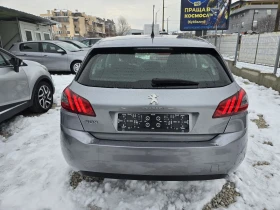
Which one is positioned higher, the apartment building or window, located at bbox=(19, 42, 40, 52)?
the apartment building

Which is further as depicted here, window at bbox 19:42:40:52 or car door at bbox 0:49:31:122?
window at bbox 19:42:40:52

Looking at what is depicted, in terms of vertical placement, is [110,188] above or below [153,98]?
below

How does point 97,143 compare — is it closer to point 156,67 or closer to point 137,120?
point 137,120

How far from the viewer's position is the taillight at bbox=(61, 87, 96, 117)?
5.85 feet

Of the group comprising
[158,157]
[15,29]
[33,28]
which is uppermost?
[33,28]

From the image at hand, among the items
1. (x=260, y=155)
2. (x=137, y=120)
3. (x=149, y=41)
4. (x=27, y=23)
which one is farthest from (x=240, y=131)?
(x=27, y=23)

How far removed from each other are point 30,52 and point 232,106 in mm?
10248

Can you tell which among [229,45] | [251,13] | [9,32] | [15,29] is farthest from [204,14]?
[251,13]

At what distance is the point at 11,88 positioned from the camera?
3.62m

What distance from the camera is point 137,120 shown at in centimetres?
173

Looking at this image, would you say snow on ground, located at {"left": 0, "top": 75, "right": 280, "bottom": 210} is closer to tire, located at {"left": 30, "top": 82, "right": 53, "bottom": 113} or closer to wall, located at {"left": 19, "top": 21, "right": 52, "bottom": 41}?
tire, located at {"left": 30, "top": 82, "right": 53, "bottom": 113}

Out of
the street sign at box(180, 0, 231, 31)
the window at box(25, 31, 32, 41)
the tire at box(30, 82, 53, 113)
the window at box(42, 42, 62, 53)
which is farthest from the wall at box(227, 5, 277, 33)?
the tire at box(30, 82, 53, 113)

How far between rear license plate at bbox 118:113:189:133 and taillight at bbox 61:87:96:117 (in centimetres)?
27

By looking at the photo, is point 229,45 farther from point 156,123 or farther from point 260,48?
point 156,123
